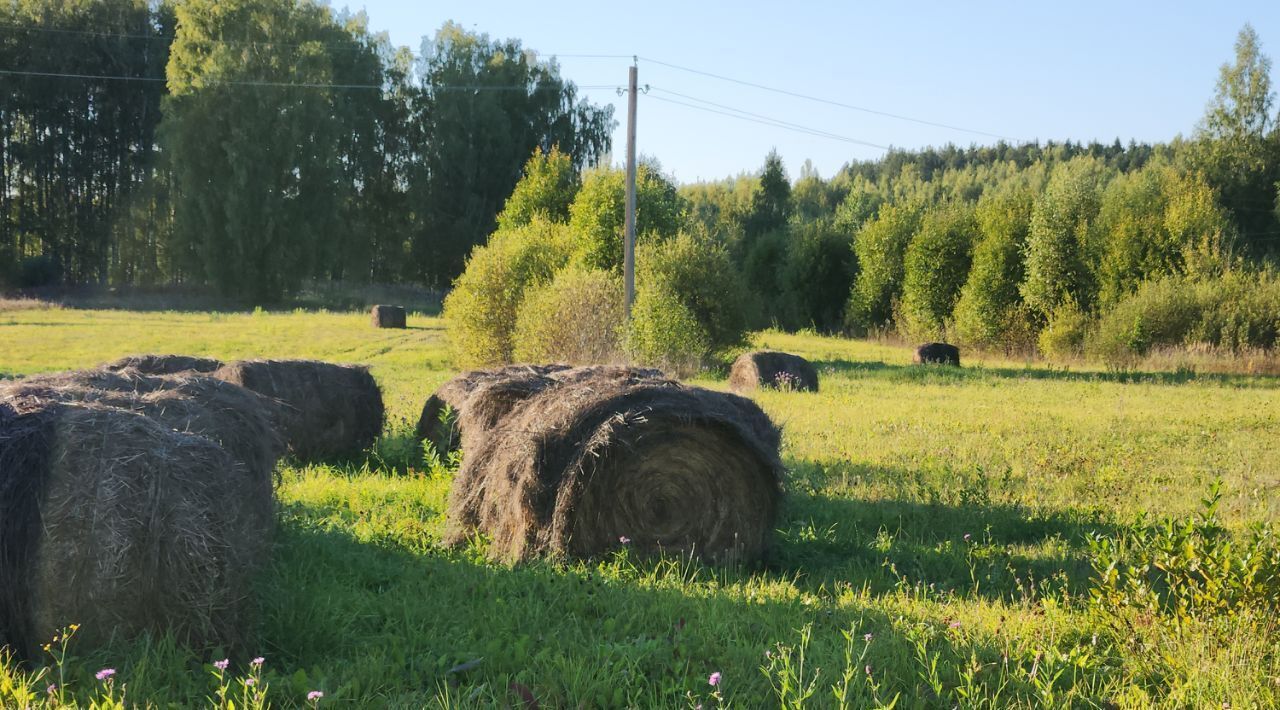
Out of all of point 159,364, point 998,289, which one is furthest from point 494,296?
point 998,289

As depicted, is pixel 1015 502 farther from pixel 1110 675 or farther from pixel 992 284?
pixel 992 284

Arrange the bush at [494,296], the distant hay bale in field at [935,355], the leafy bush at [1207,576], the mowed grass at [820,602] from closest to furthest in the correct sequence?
1. the mowed grass at [820,602]
2. the leafy bush at [1207,576]
3. the bush at [494,296]
4. the distant hay bale in field at [935,355]

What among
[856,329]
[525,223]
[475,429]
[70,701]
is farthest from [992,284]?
[70,701]

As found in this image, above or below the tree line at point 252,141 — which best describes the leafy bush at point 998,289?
below

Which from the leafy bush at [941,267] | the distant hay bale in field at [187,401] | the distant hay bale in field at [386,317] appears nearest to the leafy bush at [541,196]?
the distant hay bale in field at [386,317]

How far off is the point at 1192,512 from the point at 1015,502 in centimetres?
144

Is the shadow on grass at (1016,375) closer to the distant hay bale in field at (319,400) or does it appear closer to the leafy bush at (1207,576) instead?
the distant hay bale in field at (319,400)

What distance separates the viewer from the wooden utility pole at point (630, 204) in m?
22.6

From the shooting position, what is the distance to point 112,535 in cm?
432

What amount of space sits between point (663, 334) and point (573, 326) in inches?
90.0

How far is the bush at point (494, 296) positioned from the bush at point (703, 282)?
329cm

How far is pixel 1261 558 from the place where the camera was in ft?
16.1

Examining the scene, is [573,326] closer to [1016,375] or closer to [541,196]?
[1016,375]

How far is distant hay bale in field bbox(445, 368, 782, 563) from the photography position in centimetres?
659
